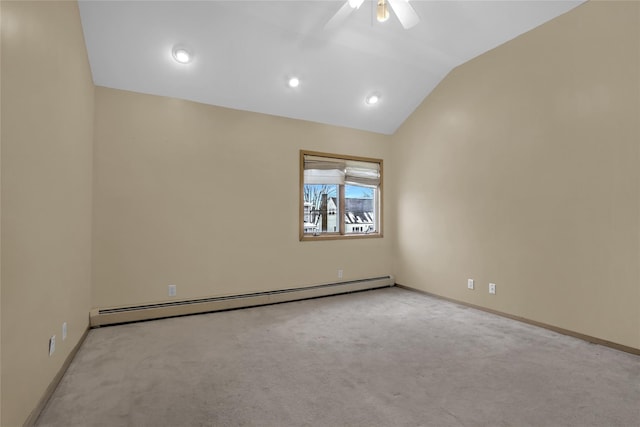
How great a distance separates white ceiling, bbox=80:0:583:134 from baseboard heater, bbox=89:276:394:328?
234 cm

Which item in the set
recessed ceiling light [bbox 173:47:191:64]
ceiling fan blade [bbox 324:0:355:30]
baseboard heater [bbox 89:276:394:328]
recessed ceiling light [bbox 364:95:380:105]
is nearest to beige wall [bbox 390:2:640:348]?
recessed ceiling light [bbox 364:95:380:105]

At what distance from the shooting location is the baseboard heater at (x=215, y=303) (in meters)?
3.35

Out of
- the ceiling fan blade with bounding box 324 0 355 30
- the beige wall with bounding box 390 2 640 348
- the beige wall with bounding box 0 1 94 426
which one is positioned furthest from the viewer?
the beige wall with bounding box 390 2 640 348

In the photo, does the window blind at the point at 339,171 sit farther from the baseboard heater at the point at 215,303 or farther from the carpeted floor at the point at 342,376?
the carpeted floor at the point at 342,376

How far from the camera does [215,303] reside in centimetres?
383

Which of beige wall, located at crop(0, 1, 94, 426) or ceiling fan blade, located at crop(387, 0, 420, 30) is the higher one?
ceiling fan blade, located at crop(387, 0, 420, 30)

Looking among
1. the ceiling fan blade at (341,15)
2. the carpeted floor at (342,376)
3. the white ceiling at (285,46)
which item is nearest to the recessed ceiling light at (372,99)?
the white ceiling at (285,46)

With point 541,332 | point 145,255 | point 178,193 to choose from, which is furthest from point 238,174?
point 541,332

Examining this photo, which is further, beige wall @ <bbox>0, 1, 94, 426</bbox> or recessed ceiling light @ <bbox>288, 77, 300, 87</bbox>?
recessed ceiling light @ <bbox>288, 77, 300, 87</bbox>

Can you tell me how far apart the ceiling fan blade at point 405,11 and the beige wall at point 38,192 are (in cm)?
229

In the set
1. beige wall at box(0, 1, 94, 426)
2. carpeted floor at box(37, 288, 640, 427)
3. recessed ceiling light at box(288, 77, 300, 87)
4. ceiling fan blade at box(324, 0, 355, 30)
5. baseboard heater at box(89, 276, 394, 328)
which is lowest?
carpeted floor at box(37, 288, 640, 427)

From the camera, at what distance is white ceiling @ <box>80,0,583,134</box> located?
2.98 meters

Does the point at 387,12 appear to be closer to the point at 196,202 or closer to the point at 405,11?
the point at 405,11

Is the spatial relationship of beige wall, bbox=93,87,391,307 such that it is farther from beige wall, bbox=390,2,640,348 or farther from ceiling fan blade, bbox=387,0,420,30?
ceiling fan blade, bbox=387,0,420,30
